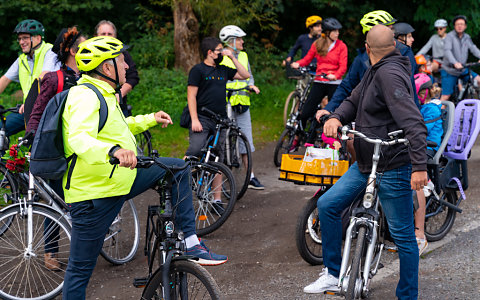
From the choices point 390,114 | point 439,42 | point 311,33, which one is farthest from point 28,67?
point 439,42

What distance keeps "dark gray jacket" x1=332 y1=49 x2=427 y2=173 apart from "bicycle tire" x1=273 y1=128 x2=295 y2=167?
181 inches

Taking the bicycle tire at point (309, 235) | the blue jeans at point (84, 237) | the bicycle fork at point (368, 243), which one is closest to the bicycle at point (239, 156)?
the bicycle tire at point (309, 235)

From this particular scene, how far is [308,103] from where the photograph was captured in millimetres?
9133

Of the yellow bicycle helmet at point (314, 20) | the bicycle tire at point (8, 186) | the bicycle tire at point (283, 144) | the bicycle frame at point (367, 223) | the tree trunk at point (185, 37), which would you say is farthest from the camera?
the tree trunk at point (185, 37)

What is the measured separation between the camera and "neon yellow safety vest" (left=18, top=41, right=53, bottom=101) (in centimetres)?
654

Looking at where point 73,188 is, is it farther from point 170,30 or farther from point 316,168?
point 170,30

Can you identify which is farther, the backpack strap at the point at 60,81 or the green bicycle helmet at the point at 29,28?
the green bicycle helmet at the point at 29,28

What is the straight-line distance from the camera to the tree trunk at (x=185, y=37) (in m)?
13.9

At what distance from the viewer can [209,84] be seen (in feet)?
22.9

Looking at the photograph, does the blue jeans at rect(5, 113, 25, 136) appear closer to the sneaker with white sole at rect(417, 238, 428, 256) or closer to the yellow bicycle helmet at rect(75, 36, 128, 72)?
the yellow bicycle helmet at rect(75, 36, 128, 72)

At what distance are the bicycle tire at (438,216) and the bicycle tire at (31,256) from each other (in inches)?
135

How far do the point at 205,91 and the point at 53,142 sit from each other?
3.29m

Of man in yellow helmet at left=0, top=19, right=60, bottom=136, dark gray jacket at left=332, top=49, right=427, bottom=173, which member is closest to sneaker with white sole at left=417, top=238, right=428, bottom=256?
dark gray jacket at left=332, top=49, right=427, bottom=173

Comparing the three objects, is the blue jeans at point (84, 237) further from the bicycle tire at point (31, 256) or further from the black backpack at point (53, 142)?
the bicycle tire at point (31, 256)
